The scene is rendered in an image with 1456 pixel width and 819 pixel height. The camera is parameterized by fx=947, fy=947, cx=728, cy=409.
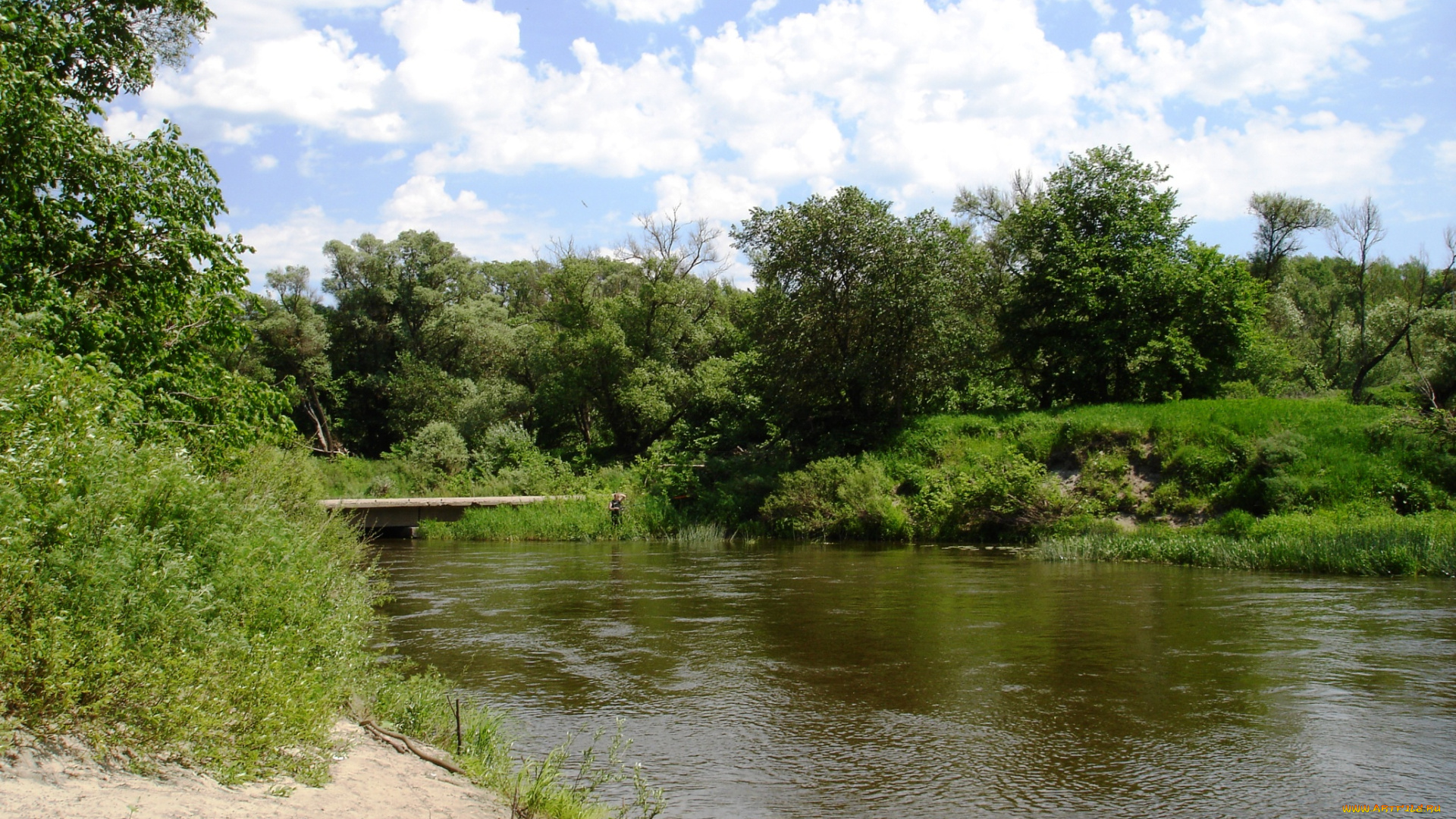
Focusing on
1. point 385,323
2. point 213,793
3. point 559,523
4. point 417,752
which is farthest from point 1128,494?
point 385,323

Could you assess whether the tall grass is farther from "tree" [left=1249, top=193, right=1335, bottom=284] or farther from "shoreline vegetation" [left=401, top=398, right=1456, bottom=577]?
"tree" [left=1249, top=193, right=1335, bottom=284]

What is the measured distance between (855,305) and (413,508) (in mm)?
18840

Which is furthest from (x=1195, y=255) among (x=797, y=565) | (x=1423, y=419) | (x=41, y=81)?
(x=41, y=81)

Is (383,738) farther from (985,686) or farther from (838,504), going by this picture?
(838,504)

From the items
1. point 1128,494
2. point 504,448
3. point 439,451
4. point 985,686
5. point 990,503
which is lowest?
point 985,686

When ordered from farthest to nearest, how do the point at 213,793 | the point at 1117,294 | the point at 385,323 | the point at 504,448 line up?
1. the point at 385,323
2. the point at 504,448
3. the point at 1117,294
4. the point at 213,793

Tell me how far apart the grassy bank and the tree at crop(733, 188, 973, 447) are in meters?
27.7

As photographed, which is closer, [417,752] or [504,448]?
[417,752]

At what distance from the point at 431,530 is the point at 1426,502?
31959 mm

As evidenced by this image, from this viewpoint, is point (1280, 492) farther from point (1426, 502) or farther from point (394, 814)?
point (394, 814)

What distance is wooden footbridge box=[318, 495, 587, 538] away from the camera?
3625 centimetres

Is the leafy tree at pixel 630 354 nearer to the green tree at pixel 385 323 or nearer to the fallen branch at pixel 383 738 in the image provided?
the green tree at pixel 385 323

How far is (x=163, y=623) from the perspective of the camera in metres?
6.27

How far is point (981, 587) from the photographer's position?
19281 millimetres
